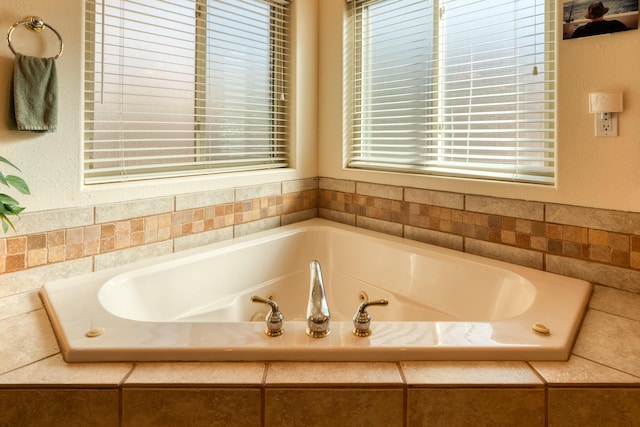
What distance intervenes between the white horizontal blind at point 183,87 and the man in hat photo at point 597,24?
151cm

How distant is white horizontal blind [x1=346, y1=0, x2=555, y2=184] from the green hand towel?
1515 mm

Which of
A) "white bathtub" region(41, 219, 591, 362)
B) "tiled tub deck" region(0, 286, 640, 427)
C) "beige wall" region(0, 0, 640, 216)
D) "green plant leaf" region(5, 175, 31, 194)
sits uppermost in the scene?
"beige wall" region(0, 0, 640, 216)

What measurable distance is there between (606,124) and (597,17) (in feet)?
1.25

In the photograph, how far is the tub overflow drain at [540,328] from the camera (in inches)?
43.5

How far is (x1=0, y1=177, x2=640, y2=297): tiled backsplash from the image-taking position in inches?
58.4

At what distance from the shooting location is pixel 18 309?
131 centimetres

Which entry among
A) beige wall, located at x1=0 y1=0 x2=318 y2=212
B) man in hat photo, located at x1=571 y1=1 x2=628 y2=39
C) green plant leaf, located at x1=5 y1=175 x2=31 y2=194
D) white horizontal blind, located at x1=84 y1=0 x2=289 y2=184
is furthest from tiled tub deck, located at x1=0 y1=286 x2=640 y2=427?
man in hat photo, located at x1=571 y1=1 x2=628 y2=39

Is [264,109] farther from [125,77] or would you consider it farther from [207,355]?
[207,355]

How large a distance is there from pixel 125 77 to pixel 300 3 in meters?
1.14

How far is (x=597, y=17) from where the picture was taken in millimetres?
1471

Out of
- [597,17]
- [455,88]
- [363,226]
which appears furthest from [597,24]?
[363,226]

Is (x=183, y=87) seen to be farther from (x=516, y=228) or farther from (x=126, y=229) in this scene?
(x=516, y=228)

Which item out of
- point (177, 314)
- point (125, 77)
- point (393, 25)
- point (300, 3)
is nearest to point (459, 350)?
point (177, 314)

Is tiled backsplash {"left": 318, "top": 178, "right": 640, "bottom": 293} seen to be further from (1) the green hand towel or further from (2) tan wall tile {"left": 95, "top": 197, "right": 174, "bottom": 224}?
(1) the green hand towel
